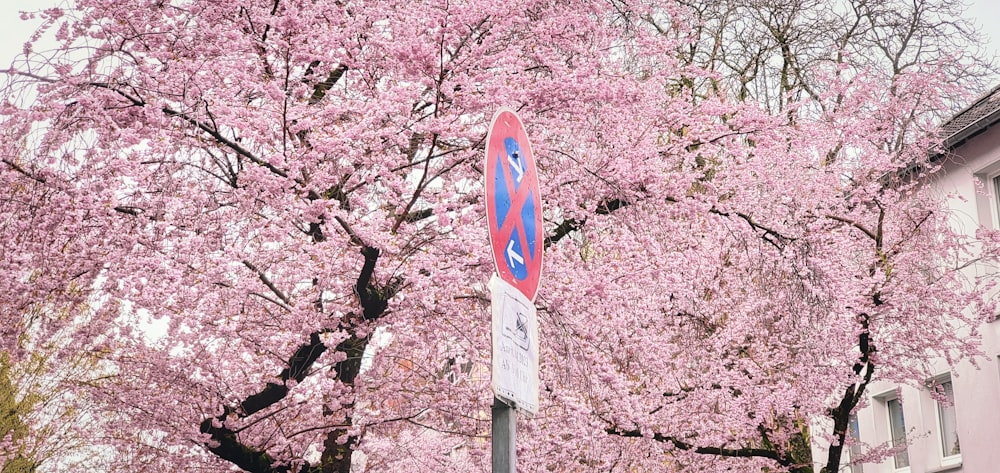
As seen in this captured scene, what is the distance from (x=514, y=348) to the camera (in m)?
3.52

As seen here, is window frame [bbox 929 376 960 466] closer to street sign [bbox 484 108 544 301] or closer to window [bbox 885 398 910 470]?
window [bbox 885 398 910 470]

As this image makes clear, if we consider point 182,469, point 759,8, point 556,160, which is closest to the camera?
point 556,160

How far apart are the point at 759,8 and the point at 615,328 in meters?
14.5

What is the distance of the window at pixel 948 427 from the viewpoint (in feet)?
67.0

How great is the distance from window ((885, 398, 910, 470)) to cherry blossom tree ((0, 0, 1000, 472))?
8.02m

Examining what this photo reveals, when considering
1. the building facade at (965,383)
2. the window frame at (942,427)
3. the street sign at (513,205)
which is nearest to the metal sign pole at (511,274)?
the street sign at (513,205)

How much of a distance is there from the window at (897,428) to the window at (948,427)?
1223 millimetres

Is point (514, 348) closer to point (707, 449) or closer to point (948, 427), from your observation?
point (707, 449)

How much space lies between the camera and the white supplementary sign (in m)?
3.32

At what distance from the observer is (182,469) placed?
13.3 meters

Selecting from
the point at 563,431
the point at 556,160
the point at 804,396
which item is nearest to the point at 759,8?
the point at 804,396

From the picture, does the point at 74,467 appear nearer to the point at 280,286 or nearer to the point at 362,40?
the point at 280,286

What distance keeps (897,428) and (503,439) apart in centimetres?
2142

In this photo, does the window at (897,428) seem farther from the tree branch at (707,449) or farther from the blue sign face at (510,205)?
the blue sign face at (510,205)
